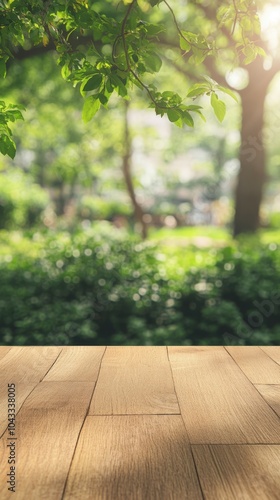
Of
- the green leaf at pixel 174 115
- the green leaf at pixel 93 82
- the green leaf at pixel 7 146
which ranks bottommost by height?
the green leaf at pixel 7 146

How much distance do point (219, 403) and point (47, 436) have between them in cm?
62

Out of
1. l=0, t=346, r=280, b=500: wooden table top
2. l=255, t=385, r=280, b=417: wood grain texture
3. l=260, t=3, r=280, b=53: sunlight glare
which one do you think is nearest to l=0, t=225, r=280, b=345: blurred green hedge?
l=0, t=346, r=280, b=500: wooden table top

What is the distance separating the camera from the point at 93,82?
1.97 metres

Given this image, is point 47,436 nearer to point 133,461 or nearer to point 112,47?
point 133,461

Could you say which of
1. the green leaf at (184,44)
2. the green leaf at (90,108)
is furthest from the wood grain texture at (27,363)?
the green leaf at (184,44)

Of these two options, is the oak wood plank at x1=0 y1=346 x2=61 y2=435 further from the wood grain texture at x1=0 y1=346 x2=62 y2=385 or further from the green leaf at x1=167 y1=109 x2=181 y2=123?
the green leaf at x1=167 y1=109 x2=181 y2=123

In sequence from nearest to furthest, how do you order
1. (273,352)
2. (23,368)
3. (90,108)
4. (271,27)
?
(90,108)
(23,368)
(273,352)
(271,27)

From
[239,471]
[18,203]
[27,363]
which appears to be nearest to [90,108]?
[27,363]

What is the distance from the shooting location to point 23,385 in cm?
225

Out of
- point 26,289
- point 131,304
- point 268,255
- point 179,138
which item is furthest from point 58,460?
point 179,138

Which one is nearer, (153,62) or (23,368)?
(153,62)

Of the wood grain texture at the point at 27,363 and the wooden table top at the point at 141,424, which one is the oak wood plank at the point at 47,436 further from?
the wood grain texture at the point at 27,363

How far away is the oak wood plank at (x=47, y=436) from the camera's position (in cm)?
143

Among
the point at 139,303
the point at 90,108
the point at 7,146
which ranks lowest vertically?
the point at 139,303
